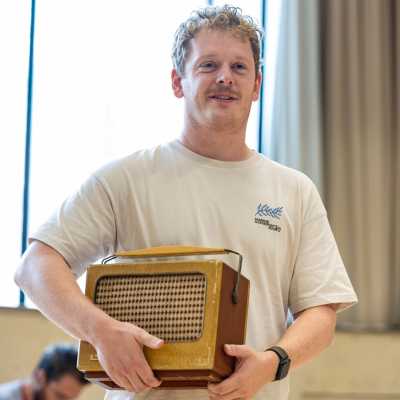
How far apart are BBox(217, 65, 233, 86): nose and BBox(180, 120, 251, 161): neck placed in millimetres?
115

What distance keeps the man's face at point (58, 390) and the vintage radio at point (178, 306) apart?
276 cm

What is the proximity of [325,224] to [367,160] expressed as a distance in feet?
12.1

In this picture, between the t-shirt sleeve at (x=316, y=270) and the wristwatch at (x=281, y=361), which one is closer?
the wristwatch at (x=281, y=361)

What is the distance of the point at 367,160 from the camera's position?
592 centimetres

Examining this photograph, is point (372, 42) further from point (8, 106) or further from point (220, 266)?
point (220, 266)

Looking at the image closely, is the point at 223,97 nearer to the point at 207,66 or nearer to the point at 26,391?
the point at 207,66

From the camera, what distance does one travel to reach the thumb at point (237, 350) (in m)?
1.83

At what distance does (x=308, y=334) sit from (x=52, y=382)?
110 inches

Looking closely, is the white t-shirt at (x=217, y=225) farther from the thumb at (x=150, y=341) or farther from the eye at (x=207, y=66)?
the thumb at (x=150, y=341)

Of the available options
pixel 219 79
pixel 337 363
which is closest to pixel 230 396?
pixel 219 79

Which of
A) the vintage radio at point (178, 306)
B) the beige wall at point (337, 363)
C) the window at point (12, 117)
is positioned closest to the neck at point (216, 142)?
the vintage radio at point (178, 306)

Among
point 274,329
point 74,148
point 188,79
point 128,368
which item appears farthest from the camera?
point 74,148

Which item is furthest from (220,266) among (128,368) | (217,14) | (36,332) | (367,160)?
(367,160)

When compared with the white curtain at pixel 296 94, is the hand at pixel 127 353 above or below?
below
